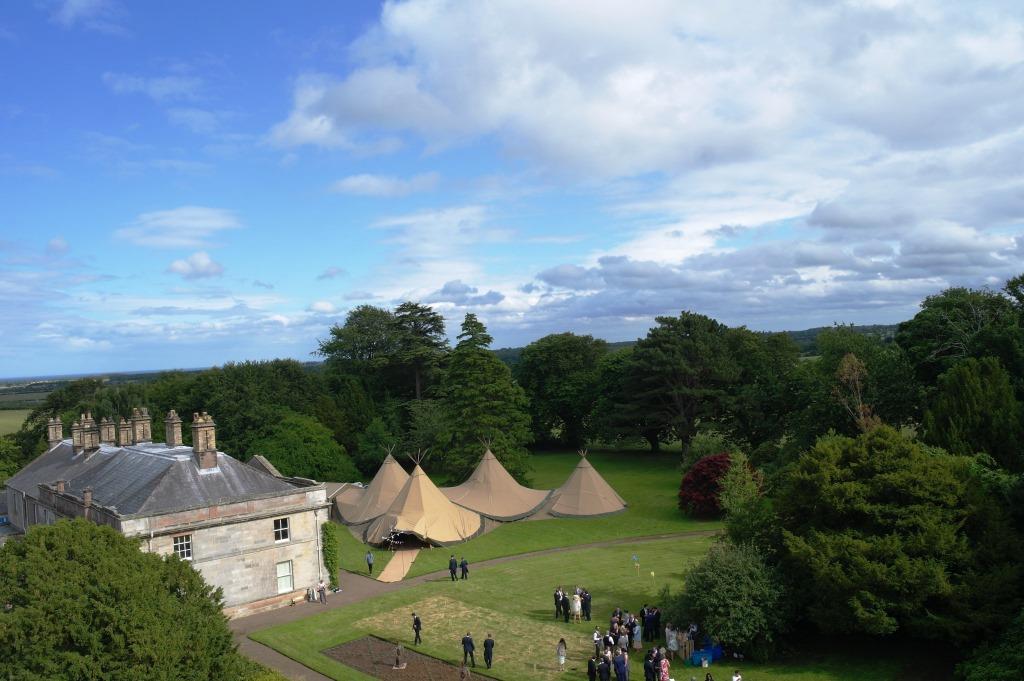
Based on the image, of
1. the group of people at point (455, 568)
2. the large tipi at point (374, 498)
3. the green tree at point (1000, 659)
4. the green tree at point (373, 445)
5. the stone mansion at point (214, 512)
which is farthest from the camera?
the green tree at point (373, 445)

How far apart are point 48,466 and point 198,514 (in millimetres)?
18288

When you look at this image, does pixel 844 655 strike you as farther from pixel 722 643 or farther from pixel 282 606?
pixel 282 606

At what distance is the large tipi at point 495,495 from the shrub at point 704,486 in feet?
27.4

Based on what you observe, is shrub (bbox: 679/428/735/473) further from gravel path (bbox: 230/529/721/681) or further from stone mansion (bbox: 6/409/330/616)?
stone mansion (bbox: 6/409/330/616)

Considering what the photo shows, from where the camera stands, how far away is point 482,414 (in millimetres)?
48906

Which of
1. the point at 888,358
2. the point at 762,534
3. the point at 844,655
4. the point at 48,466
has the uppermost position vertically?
the point at 888,358

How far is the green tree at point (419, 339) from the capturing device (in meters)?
64.6

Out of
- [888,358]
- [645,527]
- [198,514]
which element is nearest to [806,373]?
[888,358]

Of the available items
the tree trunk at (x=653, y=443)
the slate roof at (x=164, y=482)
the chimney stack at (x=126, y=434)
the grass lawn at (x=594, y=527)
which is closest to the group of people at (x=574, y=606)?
the grass lawn at (x=594, y=527)

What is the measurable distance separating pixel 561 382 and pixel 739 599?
4742cm

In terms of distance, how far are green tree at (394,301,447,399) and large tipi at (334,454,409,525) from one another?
21842mm

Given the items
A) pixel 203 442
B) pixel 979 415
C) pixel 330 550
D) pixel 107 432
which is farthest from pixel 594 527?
pixel 107 432

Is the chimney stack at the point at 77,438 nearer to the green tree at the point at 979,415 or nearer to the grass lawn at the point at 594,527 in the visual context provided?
the grass lawn at the point at 594,527

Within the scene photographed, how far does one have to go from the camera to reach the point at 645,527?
3750 cm
